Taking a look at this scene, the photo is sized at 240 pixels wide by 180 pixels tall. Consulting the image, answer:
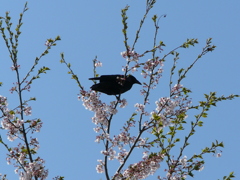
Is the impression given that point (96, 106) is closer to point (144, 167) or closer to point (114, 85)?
point (114, 85)

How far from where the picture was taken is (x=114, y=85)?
656 cm

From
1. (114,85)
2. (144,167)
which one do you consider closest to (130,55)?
(114,85)

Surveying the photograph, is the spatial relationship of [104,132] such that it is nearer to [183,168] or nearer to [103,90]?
[103,90]

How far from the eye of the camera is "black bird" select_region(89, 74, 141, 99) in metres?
6.53

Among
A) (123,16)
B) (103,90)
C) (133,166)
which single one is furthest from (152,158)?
(123,16)

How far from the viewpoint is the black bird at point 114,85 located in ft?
21.4

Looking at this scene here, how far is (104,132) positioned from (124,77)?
3.43 feet

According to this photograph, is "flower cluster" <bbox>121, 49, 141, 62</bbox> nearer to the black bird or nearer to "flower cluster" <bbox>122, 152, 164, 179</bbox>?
Answer: the black bird

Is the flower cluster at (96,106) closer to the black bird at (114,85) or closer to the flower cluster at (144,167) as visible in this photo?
the black bird at (114,85)

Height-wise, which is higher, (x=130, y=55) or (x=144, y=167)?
(x=130, y=55)

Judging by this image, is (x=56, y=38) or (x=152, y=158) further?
(x=56, y=38)

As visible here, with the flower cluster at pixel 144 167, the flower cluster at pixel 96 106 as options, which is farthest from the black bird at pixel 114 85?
the flower cluster at pixel 144 167

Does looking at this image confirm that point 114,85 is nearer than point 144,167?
Yes

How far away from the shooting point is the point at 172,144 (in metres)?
6.96
